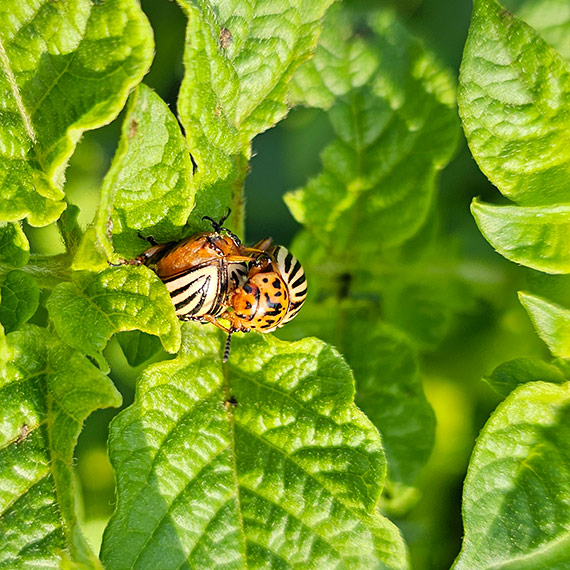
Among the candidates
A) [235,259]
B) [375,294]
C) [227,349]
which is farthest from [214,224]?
[375,294]

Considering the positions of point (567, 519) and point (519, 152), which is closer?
point (567, 519)

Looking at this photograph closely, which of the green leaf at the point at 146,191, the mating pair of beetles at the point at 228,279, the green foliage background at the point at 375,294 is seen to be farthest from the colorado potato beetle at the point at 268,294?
the green leaf at the point at 146,191

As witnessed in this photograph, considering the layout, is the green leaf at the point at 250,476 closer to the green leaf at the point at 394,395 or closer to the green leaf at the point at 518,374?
the green leaf at the point at 518,374

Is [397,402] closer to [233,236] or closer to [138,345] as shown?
[233,236]

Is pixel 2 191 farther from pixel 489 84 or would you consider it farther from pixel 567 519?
pixel 567 519

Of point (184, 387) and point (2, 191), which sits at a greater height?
point (2, 191)

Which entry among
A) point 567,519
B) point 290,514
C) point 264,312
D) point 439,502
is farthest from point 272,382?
point 439,502

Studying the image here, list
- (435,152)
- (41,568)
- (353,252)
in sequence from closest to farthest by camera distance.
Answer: (41,568)
(435,152)
(353,252)

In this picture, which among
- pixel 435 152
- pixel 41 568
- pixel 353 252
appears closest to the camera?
pixel 41 568
